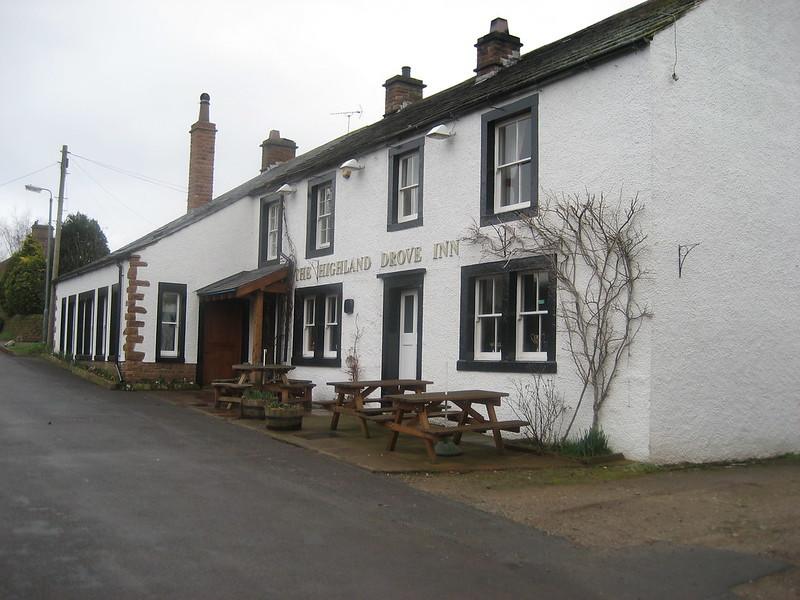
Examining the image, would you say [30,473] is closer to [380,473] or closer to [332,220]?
[380,473]

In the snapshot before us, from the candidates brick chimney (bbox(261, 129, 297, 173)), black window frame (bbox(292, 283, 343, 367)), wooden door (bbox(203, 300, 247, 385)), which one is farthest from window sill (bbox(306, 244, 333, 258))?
brick chimney (bbox(261, 129, 297, 173))

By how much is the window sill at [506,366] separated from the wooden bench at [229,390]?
445cm

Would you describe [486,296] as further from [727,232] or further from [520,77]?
[727,232]

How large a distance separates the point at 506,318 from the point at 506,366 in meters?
0.76

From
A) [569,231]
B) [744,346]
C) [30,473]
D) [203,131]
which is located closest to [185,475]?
[30,473]

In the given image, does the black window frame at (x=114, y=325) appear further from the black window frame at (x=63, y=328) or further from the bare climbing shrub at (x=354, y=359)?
the black window frame at (x=63, y=328)

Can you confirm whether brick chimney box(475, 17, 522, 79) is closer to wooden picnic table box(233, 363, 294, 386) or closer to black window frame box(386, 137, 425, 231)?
black window frame box(386, 137, 425, 231)

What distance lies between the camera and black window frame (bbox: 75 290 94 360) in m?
23.5

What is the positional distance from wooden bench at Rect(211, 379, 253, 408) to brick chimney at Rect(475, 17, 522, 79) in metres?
7.85

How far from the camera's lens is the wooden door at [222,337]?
20.2 meters

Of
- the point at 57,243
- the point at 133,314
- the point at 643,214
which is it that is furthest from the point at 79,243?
the point at 643,214

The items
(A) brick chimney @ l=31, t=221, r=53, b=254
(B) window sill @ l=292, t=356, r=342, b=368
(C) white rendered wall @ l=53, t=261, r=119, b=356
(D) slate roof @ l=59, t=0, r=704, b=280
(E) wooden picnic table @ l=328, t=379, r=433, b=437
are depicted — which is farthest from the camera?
(A) brick chimney @ l=31, t=221, r=53, b=254

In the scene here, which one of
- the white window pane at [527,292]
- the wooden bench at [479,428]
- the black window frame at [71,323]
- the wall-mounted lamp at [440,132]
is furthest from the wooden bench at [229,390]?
the black window frame at [71,323]

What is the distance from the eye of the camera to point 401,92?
788 inches
